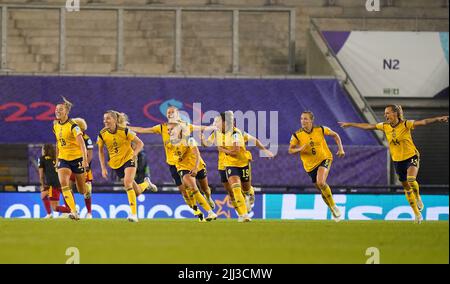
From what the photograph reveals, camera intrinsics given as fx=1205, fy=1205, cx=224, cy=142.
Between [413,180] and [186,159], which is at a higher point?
[186,159]

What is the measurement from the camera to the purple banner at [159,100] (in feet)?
101

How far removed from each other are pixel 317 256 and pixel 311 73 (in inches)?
753

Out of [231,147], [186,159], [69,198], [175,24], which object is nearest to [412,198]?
[231,147]

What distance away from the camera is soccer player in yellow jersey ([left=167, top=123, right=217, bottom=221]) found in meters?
22.1

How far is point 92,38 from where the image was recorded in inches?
1268

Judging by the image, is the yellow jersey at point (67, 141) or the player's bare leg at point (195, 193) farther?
the player's bare leg at point (195, 193)

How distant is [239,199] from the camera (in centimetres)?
2136

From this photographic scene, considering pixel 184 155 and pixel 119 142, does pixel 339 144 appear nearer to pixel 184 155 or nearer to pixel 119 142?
pixel 184 155

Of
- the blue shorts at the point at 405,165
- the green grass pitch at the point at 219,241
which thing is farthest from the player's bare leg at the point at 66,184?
the blue shorts at the point at 405,165

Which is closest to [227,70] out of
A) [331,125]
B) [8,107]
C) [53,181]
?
[331,125]

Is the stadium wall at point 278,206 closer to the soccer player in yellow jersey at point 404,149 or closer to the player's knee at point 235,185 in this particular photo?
the soccer player in yellow jersey at point 404,149

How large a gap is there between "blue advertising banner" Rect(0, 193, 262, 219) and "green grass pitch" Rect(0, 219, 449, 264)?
17.6 feet

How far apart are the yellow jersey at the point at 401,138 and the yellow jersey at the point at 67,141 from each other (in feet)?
18.4

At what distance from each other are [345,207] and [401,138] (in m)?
6.52
